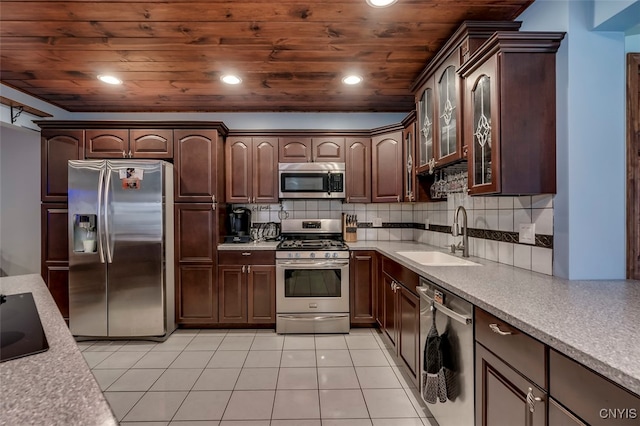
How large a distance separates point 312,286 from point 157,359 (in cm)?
149

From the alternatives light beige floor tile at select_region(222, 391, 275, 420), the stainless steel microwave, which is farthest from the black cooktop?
the stainless steel microwave

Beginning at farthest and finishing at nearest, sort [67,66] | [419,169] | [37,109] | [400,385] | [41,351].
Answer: [37,109] < [419,169] < [67,66] < [400,385] < [41,351]

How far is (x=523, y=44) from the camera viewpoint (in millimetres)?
1496

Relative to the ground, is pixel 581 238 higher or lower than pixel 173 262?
higher

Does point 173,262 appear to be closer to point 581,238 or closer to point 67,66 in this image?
point 67,66

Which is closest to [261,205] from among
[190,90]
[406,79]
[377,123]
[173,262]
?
[173,262]

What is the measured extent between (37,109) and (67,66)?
124 cm

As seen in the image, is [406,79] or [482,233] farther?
[406,79]

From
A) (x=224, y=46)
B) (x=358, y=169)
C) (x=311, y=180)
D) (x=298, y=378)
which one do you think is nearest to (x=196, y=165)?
(x=311, y=180)

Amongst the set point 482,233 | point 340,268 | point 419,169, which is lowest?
point 340,268

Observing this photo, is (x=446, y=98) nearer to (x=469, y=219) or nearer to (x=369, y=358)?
(x=469, y=219)

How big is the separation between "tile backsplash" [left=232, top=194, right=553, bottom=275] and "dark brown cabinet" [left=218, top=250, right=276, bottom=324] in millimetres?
659

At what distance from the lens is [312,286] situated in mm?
3053

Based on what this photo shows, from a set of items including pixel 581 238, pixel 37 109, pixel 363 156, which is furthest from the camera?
pixel 363 156
